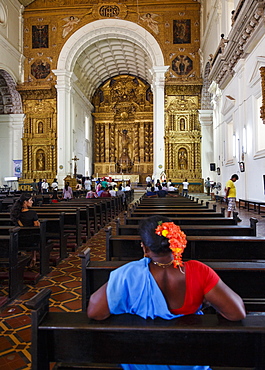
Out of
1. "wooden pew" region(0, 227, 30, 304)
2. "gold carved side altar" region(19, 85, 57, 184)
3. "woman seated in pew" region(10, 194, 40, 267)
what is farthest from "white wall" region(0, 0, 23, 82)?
"wooden pew" region(0, 227, 30, 304)

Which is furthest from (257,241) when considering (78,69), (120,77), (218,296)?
(120,77)

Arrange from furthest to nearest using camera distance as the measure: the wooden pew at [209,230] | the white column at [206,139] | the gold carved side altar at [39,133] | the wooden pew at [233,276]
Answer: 1. the white column at [206,139]
2. the gold carved side altar at [39,133]
3. the wooden pew at [209,230]
4. the wooden pew at [233,276]

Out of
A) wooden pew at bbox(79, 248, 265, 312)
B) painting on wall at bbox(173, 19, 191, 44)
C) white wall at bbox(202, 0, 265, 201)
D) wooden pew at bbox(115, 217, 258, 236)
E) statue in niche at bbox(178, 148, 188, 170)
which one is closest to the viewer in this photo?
wooden pew at bbox(79, 248, 265, 312)

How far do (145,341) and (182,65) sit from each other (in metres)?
23.0

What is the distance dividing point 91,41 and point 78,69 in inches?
111

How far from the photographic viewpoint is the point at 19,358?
2273mm

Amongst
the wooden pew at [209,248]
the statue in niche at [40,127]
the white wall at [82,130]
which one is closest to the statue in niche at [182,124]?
the white wall at [82,130]

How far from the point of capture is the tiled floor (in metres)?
2.29

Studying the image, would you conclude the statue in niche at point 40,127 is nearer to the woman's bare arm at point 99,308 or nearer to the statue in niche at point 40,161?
the statue in niche at point 40,161

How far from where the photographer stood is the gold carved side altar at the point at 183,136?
2238 cm

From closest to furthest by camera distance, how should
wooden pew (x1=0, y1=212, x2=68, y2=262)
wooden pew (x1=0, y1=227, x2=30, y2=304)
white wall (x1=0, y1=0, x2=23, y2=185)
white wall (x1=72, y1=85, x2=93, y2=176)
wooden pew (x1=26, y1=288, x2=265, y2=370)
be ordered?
wooden pew (x1=26, y1=288, x2=265, y2=370) < wooden pew (x1=0, y1=227, x2=30, y2=304) < wooden pew (x1=0, y1=212, x2=68, y2=262) < white wall (x1=0, y1=0, x2=23, y2=185) < white wall (x1=72, y1=85, x2=93, y2=176)

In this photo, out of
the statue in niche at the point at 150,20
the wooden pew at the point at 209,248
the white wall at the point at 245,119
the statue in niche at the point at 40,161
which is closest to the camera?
the wooden pew at the point at 209,248

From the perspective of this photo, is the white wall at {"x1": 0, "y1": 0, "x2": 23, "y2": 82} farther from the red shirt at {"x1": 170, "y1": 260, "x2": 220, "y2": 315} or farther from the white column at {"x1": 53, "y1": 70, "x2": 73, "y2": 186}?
the red shirt at {"x1": 170, "y1": 260, "x2": 220, "y2": 315}

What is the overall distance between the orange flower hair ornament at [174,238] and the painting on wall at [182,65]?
2242 centimetres
